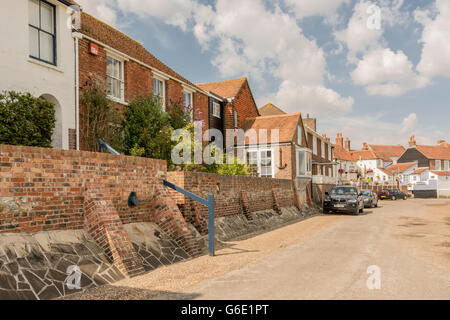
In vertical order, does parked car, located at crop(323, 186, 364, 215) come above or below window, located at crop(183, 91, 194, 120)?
below

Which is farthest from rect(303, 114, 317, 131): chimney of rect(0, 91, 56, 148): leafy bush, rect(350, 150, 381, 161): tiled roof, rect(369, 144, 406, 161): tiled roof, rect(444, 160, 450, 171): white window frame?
rect(369, 144, 406, 161): tiled roof

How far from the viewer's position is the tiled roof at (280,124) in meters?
26.3

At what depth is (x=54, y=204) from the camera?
21.6 feet

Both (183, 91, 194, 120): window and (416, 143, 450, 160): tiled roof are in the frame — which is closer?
(183, 91, 194, 120): window

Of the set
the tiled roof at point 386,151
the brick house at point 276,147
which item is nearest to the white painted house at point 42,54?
the brick house at point 276,147

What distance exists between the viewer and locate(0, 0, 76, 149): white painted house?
1020cm

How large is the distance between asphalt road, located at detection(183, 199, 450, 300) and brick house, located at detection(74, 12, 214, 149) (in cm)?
808

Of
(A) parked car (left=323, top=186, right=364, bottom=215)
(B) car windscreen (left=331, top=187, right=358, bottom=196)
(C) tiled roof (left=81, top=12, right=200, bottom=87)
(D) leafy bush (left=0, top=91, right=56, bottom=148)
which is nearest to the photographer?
(D) leafy bush (left=0, top=91, right=56, bottom=148)

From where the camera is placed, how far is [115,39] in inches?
639

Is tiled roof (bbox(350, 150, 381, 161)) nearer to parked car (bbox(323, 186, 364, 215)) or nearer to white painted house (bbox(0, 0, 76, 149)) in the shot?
parked car (bbox(323, 186, 364, 215))

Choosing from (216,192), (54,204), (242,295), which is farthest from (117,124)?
(242,295)

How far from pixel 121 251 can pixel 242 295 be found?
254 cm

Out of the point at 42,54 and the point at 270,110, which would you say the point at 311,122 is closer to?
the point at 270,110

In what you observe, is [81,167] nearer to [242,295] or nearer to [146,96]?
[242,295]
